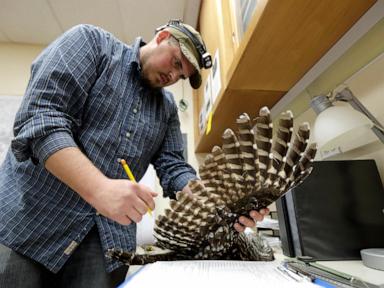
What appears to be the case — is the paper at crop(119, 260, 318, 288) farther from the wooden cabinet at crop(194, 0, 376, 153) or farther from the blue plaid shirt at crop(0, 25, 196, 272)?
the wooden cabinet at crop(194, 0, 376, 153)

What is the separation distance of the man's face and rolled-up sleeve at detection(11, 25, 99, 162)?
168mm

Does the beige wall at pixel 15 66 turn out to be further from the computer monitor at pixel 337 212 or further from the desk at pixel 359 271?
the desk at pixel 359 271

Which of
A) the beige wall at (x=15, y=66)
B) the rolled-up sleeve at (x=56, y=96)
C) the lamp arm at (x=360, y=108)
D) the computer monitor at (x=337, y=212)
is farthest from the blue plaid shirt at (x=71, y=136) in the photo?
the beige wall at (x=15, y=66)

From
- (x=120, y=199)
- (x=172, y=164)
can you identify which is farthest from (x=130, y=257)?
(x=172, y=164)

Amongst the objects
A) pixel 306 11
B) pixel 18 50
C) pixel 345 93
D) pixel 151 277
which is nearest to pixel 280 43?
pixel 306 11

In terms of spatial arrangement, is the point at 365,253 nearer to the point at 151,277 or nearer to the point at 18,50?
the point at 151,277

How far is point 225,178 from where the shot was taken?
0.47m

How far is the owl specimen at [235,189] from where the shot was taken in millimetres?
411

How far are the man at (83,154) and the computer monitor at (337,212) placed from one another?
226 mm

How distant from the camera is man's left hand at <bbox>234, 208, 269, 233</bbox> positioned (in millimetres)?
504

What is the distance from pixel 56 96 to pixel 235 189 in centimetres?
40

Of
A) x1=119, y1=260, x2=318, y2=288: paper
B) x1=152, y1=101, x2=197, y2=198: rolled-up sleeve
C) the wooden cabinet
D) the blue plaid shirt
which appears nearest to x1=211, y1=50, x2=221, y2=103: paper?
the wooden cabinet

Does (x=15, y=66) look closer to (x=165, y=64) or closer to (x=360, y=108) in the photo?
(x=165, y=64)

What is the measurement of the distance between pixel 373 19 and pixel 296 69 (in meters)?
0.26
